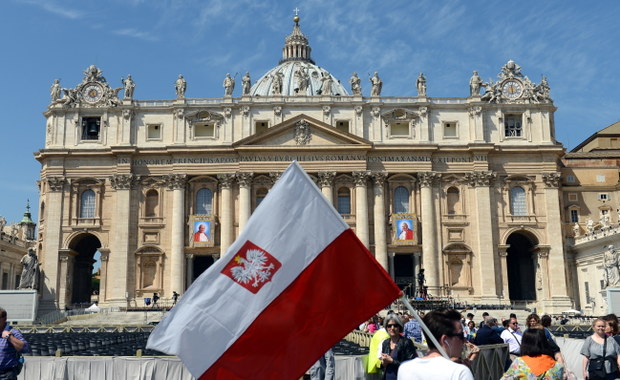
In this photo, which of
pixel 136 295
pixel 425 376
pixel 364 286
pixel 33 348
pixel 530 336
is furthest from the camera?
pixel 136 295

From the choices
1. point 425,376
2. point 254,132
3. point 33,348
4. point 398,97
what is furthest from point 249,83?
point 425,376

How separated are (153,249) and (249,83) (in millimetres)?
17897

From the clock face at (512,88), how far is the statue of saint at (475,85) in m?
2.62

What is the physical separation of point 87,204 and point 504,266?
38.2 meters

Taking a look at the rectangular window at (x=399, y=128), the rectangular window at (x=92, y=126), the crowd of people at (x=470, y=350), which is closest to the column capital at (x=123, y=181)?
the rectangular window at (x=92, y=126)

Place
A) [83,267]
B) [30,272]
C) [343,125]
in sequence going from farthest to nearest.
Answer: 1. [83,267]
2. [343,125]
3. [30,272]

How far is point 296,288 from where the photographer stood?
736 cm

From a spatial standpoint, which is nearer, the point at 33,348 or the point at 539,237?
the point at 33,348

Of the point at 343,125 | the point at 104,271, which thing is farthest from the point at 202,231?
the point at 343,125

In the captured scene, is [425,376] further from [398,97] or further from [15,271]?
[15,271]

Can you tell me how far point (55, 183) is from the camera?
203 feet

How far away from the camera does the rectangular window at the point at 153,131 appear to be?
63438 millimetres

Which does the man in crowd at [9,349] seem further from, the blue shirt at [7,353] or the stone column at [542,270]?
the stone column at [542,270]

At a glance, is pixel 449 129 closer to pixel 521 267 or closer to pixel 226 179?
pixel 521 267
